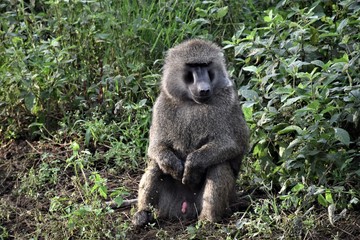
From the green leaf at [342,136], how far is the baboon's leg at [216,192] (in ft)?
2.30

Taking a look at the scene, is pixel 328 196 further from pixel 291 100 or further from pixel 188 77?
pixel 188 77

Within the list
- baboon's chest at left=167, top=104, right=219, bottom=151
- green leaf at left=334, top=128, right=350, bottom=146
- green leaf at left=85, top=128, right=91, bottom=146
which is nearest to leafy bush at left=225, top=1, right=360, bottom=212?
green leaf at left=334, top=128, right=350, bottom=146

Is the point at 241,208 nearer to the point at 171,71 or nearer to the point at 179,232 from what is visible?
the point at 179,232

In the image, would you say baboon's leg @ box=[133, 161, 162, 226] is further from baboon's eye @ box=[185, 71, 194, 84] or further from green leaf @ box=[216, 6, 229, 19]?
green leaf @ box=[216, 6, 229, 19]

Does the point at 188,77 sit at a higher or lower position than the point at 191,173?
higher

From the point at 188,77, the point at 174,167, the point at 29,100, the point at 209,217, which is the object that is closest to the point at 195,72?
the point at 188,77

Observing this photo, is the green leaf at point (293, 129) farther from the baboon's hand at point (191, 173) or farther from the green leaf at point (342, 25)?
the green leaf at point (342, 25)

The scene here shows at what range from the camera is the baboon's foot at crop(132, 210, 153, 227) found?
577cm

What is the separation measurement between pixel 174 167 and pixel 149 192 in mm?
249

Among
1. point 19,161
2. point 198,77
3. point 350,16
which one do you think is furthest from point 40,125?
point 350,16

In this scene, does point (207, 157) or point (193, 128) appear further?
point (193, 128)

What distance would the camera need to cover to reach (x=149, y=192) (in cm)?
582

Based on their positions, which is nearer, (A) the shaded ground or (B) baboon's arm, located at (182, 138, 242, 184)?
(A) the shaded ground

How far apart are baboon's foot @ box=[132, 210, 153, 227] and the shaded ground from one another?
0.14ft
